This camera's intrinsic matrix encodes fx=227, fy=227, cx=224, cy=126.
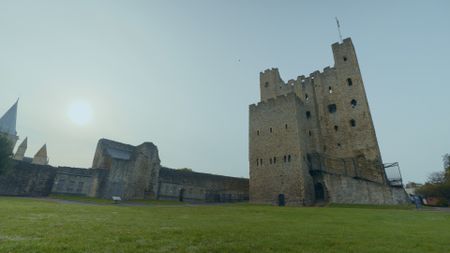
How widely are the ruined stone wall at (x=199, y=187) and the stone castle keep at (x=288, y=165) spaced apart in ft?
0.48

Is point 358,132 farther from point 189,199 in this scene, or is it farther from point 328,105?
point 189,199

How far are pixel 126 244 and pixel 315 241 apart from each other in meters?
5.09

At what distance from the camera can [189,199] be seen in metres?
35.3

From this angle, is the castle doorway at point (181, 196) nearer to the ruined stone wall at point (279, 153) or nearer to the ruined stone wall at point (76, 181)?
the ruined stone wall at point (279, 153)

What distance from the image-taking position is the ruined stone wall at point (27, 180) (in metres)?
26.5

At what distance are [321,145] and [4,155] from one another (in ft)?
135

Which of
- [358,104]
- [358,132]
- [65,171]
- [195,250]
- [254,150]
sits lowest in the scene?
[195,250]

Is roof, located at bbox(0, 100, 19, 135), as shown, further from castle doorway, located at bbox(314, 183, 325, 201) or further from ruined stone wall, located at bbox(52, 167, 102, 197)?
castle doorway, located at bbox(314, 183, 325, 201)

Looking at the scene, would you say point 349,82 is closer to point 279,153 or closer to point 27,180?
point 279,153

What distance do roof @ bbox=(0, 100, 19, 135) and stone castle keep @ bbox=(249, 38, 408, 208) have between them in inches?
2457

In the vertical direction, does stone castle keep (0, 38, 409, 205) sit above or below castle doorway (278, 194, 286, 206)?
above

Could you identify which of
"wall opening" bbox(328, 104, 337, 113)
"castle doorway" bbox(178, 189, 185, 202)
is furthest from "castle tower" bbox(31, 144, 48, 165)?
"wall opening" bbox(328, 104, 337, 113)

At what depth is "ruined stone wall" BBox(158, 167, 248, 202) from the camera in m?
34.2

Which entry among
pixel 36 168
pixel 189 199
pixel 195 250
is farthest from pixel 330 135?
pixel 36 168
